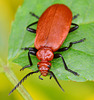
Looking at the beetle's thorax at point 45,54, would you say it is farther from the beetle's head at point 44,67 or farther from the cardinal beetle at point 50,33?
the beetle's head at point 44,67

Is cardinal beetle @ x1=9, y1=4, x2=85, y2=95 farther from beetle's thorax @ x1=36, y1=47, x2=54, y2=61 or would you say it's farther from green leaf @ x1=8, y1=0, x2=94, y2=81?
green leaf @ x1=8, y1=0, x2=94, y2=81

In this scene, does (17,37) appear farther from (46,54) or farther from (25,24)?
(46,54)

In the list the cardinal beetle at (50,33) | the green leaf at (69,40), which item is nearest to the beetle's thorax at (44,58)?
the cardinal beetle at (50,33)

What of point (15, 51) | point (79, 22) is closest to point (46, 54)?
point (15, 51)

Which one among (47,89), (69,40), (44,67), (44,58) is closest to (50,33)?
(69,40)

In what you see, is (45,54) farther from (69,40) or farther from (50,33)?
(69,40)

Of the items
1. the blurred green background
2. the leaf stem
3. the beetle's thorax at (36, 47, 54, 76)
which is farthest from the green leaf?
the blurred green background

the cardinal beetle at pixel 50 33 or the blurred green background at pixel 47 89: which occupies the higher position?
the cardinal beetle at pixel 50 33
